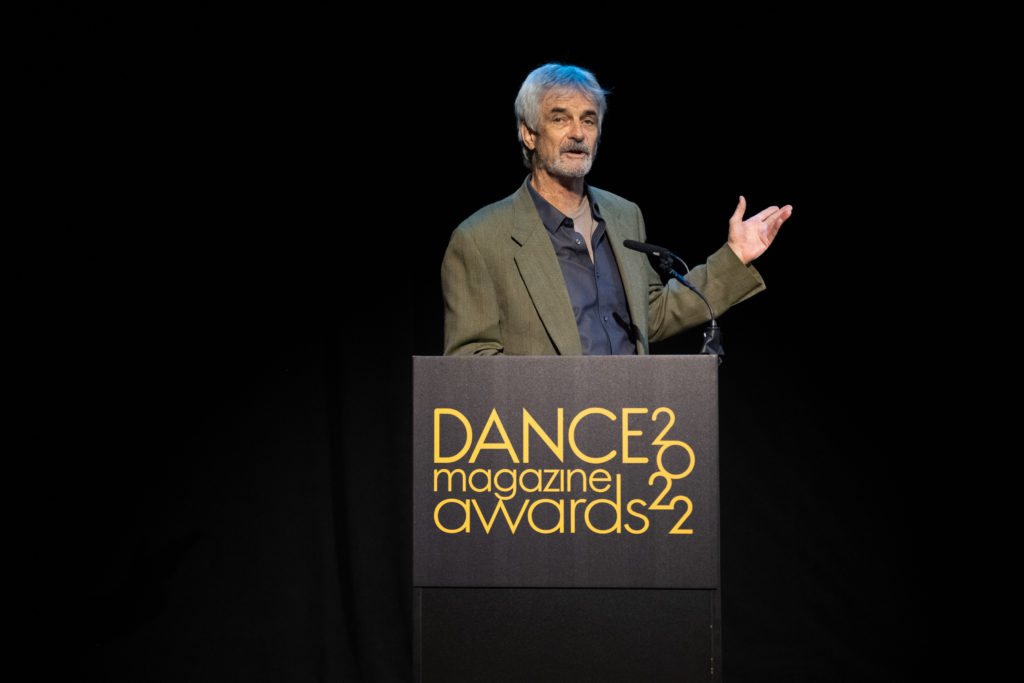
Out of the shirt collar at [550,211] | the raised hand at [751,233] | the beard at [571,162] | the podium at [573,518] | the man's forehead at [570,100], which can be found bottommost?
the podium at [573,518]

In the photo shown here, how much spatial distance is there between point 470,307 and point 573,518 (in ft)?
2.19

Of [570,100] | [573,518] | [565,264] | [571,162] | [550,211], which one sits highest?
[570,100]

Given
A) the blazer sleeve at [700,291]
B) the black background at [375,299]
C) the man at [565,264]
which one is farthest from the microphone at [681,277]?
the black background at [375,299]

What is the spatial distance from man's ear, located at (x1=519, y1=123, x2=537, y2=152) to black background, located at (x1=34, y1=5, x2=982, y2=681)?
1126 millimetres

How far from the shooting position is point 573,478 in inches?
69.0

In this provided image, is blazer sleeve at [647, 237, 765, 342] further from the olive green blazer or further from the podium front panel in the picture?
the podium front panel

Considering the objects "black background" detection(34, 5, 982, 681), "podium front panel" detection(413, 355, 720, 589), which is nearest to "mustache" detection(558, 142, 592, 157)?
"podium front panel" detection(413, 355, 720, 589)

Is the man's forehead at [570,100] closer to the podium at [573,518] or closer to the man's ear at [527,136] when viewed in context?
the man's ear at [527,136]

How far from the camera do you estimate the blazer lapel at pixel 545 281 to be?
219 cm

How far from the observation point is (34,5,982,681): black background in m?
3.45

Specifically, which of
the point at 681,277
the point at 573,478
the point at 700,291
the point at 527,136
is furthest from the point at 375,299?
the point at 573,478

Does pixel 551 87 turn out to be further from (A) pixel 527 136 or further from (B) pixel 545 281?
(B) pixel 545 281

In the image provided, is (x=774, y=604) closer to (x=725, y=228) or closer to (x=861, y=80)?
(x=725, y=228)

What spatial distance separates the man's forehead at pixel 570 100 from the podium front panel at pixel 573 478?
2.64 ft
